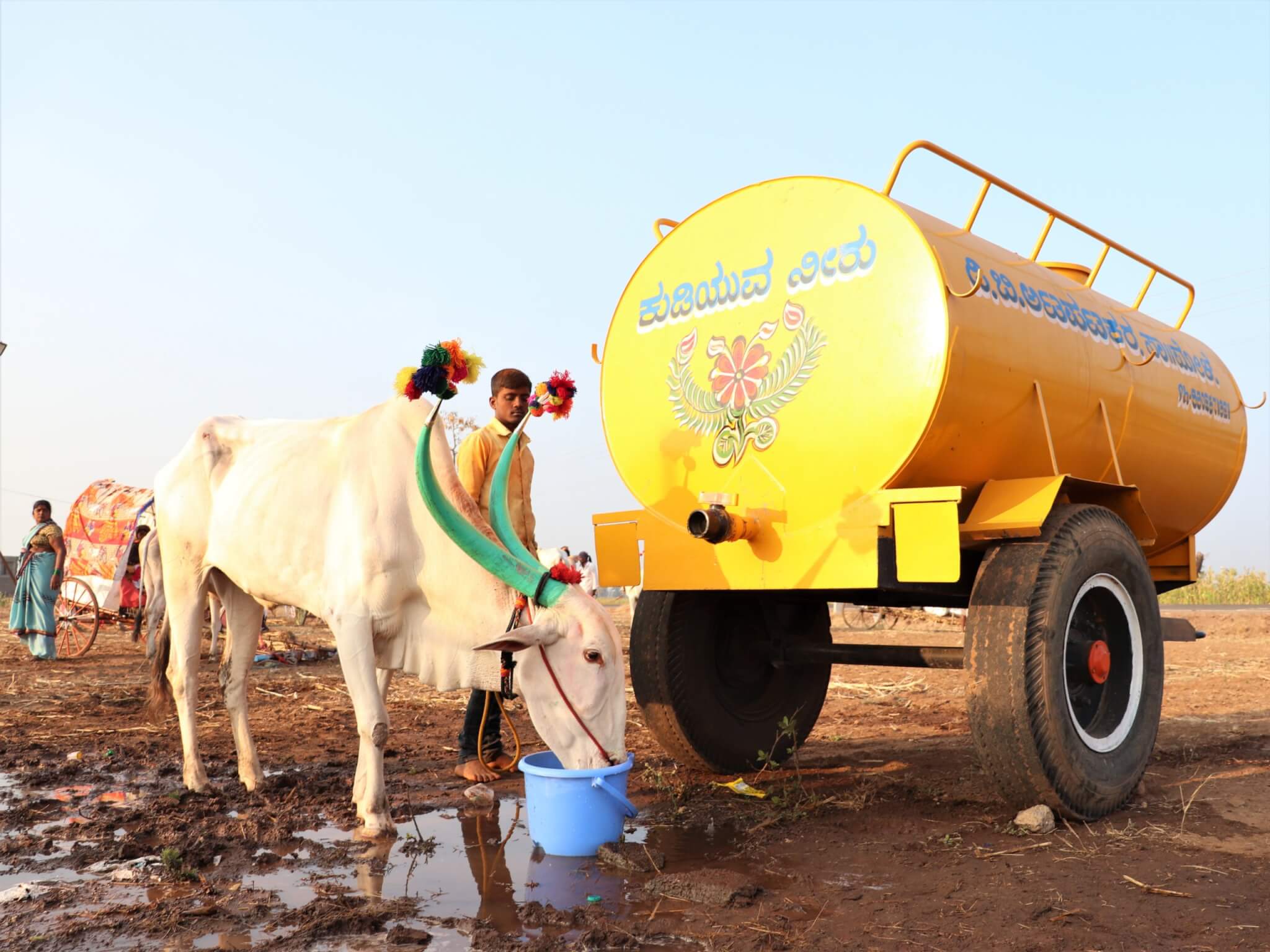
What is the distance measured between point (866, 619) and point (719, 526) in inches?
562

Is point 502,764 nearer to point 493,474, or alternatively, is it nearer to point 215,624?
point 493,474

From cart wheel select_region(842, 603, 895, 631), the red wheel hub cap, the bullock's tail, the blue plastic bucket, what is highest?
the red wheel hub cap

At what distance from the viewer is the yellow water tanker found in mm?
4430

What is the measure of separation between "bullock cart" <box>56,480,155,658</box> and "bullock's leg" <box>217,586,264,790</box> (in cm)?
800

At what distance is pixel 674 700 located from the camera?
5.54 m

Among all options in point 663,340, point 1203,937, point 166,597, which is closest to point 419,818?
point 166,597

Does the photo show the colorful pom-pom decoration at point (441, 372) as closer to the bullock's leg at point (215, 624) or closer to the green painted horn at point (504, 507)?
the green painted horn at point (504, 507)

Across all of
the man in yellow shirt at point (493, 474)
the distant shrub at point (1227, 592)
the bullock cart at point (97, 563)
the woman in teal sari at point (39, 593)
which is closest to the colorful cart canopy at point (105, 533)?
the bullock cart at point (97, 563)

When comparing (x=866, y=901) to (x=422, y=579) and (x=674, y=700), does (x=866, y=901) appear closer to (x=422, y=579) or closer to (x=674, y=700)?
(x=674, y=700)

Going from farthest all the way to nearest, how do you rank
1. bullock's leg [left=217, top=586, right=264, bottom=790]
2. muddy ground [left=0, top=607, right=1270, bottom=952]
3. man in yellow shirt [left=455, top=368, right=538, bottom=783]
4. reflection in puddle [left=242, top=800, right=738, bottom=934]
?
man in yellow shirt [left=455, top=368, right=538, bottom=783]
bullock's leg [left=217, top=586, right=264, bottom=790]
reflection in puddle [left=242, top=800, right=738, bottom=934]
muddy ground [left=0, top=607, right=1270, bottom=952]

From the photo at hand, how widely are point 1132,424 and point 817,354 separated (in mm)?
2070

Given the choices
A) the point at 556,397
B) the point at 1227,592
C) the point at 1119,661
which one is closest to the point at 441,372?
the point at 556,397

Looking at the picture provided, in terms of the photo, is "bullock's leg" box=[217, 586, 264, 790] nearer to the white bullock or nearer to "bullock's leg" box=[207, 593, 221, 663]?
the white bullock

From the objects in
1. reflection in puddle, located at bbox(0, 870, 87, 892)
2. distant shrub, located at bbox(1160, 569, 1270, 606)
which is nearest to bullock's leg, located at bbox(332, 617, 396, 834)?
reflection in puddle, located at bbox(0, 870, 87, 892)
